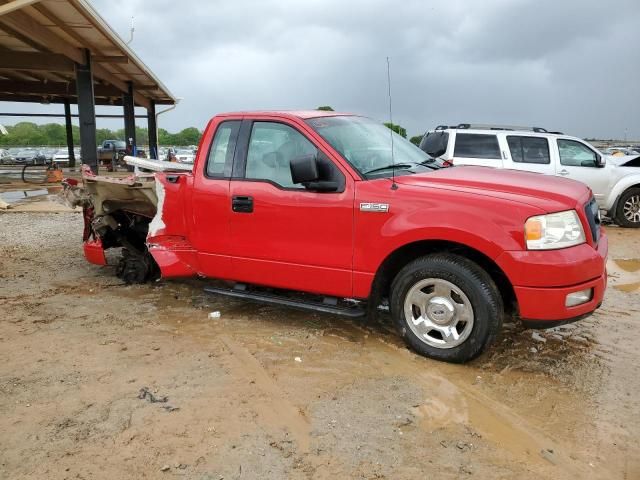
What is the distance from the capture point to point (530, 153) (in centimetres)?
1022

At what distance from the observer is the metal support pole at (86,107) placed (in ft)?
48.5

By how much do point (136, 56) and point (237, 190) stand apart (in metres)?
13.9

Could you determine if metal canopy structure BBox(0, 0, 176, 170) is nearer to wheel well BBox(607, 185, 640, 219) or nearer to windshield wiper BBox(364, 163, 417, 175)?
windshield wiper BBox(364, 163, 417, 175)

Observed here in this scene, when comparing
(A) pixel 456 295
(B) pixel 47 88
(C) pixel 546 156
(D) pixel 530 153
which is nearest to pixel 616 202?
(C) pixel 546 156

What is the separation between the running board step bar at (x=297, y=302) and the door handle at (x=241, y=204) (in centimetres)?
75

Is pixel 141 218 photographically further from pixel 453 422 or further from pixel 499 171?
pixel 453 422

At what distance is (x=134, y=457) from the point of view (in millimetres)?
2787

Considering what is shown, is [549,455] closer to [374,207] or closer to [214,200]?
[374,207]

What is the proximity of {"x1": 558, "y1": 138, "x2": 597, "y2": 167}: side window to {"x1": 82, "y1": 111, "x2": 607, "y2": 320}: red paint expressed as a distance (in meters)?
6.51

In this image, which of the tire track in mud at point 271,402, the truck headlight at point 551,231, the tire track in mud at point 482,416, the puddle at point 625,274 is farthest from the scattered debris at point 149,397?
the puddle at point 625,274

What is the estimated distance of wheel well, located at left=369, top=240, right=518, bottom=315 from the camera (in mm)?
3877

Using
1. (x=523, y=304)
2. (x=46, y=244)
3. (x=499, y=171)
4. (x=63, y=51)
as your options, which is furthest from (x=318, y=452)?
(x=63, y=51)

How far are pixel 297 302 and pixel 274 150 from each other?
4.29 feet

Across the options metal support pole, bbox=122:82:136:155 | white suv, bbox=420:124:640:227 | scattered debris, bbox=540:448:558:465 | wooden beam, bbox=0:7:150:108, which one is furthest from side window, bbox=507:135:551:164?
metal support pole, bbox=122:82:136:155
